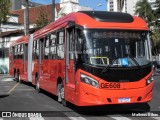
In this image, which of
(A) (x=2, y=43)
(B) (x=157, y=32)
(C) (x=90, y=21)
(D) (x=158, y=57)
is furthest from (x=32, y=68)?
(D) (x=158, y=57)

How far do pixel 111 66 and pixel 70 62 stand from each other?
1.69 m

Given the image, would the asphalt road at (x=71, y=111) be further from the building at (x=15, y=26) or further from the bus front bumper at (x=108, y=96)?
the building at (x=15, y=26)

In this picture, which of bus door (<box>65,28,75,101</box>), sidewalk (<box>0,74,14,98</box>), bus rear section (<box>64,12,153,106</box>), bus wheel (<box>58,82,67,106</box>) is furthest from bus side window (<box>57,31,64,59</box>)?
sidewalk (<box>0,74,14,98</box>)

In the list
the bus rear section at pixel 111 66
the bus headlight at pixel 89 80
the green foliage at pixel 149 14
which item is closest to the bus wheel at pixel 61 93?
the bus rear section at pixel 111 66

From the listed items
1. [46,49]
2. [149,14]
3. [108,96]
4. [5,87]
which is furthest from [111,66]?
[149,14]

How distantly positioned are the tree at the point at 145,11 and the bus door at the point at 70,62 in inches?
2074

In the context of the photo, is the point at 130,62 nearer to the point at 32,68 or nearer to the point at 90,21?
the point at 90,21

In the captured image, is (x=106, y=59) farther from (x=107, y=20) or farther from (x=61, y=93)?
(x=61, y=93)

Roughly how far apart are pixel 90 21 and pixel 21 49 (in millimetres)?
14438

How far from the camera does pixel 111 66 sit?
11234 mm

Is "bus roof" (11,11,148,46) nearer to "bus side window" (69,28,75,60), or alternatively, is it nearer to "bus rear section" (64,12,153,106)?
"bus rear section" (64,12,153,106)

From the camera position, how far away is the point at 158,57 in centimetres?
8069

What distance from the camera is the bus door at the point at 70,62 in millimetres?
12102

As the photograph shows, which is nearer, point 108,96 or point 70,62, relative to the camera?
point 108,96
